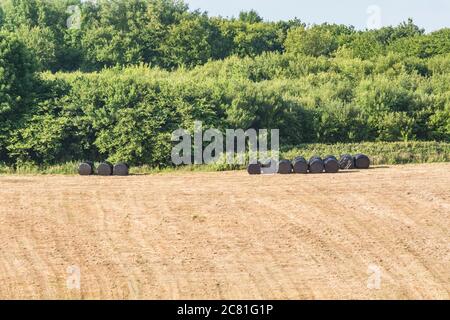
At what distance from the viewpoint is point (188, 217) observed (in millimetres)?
30125

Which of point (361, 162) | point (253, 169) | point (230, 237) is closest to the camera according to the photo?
point (230, 237)

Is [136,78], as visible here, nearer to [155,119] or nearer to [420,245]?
[155,119]

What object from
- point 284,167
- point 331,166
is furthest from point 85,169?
point 331,166

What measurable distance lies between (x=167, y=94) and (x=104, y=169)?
353 inches

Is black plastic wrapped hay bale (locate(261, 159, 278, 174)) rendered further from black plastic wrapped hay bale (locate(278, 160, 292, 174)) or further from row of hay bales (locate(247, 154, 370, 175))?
black plastic wrapped hay bale (locate(278, 160, 292, 174))

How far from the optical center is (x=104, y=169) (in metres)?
39.5

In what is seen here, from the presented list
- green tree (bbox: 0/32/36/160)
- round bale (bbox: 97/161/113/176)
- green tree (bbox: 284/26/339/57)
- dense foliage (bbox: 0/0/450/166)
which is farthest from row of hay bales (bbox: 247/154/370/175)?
green tree (bbox: 284/26/339/57)

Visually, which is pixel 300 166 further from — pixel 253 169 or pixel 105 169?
pixel 105 169

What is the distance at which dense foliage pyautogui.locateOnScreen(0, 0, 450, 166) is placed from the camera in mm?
45031

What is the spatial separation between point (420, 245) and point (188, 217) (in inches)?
279

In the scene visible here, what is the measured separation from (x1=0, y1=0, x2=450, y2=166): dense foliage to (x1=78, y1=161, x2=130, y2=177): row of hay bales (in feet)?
13.4

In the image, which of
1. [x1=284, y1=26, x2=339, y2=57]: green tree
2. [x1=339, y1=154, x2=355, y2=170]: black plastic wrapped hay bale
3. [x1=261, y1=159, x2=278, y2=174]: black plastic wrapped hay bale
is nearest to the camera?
[x1=261, y1=159, x2=278, y2=174]: black plastic wrapped hay bale

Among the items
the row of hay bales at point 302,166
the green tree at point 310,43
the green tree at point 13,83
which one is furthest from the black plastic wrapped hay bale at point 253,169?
the green tree at point 310,43

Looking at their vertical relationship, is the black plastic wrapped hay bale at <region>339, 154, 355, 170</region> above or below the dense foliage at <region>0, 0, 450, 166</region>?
below
